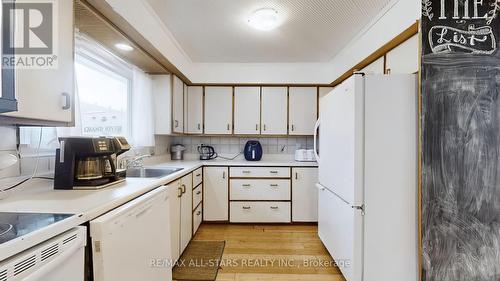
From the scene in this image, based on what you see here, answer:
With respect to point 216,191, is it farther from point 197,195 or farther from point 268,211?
point 268,211

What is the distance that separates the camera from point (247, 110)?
3510 mm

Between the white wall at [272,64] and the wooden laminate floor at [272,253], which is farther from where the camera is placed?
the wooden laminate floor at [272,253]

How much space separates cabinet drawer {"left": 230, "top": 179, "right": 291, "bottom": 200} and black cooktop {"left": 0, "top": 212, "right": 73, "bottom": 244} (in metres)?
2.38

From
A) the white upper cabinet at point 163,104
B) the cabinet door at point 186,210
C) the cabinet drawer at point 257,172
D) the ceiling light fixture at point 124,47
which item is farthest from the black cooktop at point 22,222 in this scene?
the cabinet drawer at point 257,172

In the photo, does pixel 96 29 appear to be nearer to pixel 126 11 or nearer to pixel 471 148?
pixel 126 11

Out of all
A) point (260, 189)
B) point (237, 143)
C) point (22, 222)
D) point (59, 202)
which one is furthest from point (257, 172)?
point (22, 222)

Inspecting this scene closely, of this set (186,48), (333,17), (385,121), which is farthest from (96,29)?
(385,121)

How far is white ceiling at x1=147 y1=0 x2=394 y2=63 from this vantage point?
199cm

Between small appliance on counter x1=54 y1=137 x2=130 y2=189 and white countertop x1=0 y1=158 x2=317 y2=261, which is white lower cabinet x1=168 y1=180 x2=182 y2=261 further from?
small appliance on counter x1=54 y1=137 x2=130 y2=189

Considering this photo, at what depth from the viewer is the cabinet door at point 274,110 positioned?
3500 millimetres

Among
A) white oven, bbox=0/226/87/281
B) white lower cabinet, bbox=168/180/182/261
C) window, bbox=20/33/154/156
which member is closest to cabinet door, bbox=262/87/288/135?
window, bbox=20/33/154/156

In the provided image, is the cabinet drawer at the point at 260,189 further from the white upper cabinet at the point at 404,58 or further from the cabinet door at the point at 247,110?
the white upper cabinet at the point at 404,58

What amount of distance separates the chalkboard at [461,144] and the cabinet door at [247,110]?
2.20m

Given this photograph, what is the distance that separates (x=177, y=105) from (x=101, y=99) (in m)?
0.90
